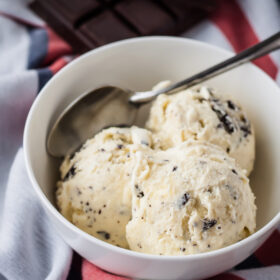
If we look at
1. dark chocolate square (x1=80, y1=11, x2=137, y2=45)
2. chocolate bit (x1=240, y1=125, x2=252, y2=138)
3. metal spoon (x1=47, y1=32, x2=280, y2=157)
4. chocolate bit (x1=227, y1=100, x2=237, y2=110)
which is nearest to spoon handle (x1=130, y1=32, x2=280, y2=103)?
metal spoon (x1=47, y1=32, x2=280, y2=157)

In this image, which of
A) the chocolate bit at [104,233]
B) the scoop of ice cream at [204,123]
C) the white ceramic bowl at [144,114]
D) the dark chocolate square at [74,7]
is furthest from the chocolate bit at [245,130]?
the dark chocolate square at [74,7]

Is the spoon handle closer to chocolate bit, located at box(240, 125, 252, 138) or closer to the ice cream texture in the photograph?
the ice cream texture

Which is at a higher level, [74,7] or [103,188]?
[74,7]

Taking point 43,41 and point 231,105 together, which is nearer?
point 231,105

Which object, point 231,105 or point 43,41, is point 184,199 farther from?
point 43,41

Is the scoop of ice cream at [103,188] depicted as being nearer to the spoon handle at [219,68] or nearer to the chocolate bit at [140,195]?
the chocolate bit at [140,195]

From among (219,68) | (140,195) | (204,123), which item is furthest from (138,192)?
(219,68)
